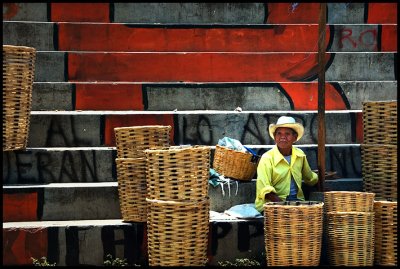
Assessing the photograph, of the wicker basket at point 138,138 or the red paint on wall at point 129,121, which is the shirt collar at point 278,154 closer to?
the wicker basket at point 138,138

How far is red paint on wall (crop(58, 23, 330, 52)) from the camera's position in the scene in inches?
386

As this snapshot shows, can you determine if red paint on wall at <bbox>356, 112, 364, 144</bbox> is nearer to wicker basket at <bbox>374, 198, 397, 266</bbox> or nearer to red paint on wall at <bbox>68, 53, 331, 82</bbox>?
red paint on wall at <bbox>68, 53, 331, 82</bbox>

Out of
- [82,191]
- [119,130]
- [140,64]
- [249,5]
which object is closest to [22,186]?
[82,191]

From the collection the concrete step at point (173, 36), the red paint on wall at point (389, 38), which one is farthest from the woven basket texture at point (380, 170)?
the red paint on wall at point (389, 38)

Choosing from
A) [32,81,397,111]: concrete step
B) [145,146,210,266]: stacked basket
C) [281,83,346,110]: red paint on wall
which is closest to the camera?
[145,146,210,266]: stacked basket

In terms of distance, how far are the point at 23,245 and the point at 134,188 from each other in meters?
1.12

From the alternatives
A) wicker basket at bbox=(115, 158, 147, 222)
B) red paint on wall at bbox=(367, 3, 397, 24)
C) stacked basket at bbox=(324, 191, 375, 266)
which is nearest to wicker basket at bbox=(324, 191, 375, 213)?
stacked basket at bbox=(324, 191, 375, 266)

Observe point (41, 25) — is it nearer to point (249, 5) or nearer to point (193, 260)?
point (249, 5)

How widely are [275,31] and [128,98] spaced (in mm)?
2250

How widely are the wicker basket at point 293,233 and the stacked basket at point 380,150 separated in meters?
1.33

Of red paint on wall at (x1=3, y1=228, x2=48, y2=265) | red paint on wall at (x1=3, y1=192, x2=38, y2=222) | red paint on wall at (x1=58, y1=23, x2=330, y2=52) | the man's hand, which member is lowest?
red paint on wall at (x1=3, y1=228, x2=48, y2=265)

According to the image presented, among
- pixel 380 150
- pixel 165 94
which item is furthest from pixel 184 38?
pixel 380 150

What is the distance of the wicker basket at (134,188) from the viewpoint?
725 centimetres

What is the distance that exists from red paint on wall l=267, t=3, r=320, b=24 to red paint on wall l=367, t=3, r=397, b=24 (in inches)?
29.0
